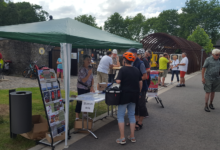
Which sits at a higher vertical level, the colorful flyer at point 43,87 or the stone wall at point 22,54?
the stone wall at point 22,54

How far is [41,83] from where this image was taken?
380cm

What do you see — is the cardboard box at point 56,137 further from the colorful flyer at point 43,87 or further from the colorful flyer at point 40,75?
the colorful flyer at point 40,75

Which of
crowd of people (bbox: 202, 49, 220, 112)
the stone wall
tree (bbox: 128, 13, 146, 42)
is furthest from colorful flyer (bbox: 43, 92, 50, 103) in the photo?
tree (bbox: 128, 13, 146, 42)

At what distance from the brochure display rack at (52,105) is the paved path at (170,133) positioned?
417mm

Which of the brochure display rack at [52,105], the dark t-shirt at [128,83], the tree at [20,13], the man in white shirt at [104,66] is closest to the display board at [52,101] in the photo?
the brochure display rack at [52,105]

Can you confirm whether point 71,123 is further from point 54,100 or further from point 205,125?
point 205,125

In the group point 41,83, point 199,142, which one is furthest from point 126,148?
point 41,83

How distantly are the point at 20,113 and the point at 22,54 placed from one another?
11822 mm

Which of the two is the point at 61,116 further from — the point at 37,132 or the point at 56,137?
the point at 37,132

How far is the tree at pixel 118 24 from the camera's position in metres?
79.6

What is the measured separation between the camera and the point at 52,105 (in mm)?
4004

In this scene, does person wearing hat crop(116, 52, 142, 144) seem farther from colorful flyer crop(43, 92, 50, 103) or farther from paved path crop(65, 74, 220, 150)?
colorful flyer crop(43, 92, 50, 103)

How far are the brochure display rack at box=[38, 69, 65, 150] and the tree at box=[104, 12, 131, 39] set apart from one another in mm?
77263

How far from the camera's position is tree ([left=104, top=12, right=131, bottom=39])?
79.6 meters
